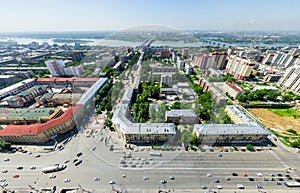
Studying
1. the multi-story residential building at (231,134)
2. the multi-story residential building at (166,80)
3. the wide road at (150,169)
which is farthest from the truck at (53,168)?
the multi-story residential building at (166,80)

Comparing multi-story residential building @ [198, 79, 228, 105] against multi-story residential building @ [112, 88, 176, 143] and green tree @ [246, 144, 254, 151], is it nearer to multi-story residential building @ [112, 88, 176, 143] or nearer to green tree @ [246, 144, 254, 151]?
green tree @ [246, 144, 254, 151]

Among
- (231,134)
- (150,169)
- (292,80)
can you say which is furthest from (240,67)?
(150,169)

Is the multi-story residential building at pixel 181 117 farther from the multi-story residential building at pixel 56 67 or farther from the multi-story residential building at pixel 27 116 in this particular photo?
the multi-story residential building at pixel 56 67

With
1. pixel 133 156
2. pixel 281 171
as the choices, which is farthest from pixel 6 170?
pixel 281 171

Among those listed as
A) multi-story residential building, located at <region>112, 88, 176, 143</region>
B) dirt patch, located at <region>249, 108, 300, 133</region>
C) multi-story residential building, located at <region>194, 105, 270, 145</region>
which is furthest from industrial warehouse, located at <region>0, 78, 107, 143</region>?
dirt patch, located at <region>249, 108, 300, 133</region>

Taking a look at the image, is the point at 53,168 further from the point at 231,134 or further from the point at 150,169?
the point at 231,134

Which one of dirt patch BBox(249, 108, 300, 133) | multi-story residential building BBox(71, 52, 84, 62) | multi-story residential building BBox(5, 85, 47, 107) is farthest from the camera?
multi-story residential building BBox(71, 52, 84, 62)

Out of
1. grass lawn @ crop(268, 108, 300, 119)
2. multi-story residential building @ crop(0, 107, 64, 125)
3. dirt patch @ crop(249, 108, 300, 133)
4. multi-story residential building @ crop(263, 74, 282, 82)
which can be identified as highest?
multi-story residential building @ crop(0, 107, 64, 125)
